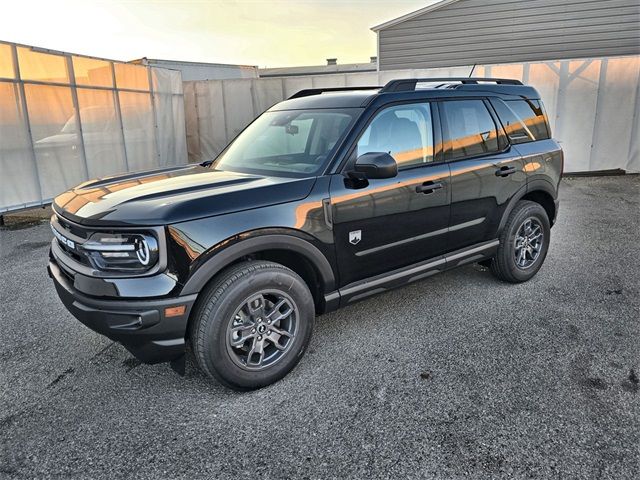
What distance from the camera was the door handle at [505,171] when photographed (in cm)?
391

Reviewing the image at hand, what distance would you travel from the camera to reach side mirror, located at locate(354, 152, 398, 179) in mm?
2859

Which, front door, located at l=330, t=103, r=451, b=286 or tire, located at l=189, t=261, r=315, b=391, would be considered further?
front door, located at l=330, t=103, r=451, b=286

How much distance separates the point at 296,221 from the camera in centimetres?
278

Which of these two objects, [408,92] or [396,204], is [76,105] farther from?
[396,204]

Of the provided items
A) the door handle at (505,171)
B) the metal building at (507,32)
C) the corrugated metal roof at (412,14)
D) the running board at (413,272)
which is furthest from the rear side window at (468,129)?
the corrugated metal roof at (412,14)

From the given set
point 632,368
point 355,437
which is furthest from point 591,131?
point 355,437

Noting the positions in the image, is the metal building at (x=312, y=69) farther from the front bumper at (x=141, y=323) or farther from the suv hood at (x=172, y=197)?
the front bumper at (x=141, y=323)

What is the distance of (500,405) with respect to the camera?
2592mm

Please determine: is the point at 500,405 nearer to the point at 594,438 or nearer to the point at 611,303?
the point at 594,438

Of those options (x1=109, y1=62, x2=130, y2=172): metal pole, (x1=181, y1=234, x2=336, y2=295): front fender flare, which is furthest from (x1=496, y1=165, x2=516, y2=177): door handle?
(x1=109, y1=62, x2=130, y2=172): metal pole

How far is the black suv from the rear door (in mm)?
14

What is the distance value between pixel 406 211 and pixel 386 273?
0.47m

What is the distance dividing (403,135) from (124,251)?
2.07 meters

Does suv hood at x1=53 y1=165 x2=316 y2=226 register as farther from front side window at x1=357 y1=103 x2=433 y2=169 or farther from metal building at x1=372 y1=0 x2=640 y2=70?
metal building at x1=372 y1=0 x2=640 y2=70
